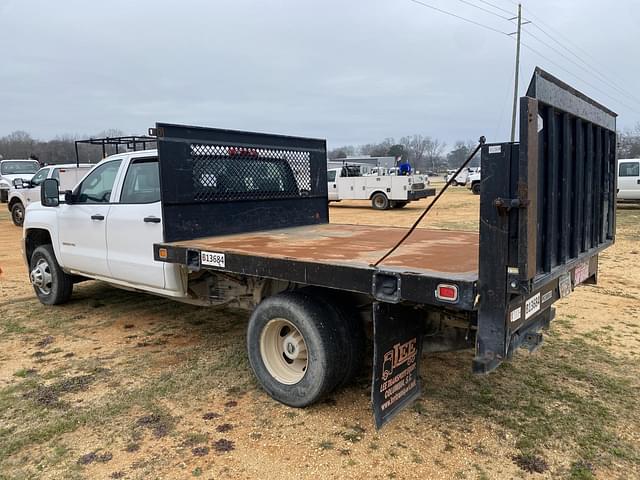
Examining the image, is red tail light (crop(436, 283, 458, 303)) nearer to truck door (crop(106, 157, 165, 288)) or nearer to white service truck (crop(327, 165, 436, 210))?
truck door (crop(106, 157, 165, 288))

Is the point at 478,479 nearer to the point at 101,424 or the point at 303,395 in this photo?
the point at 303,395

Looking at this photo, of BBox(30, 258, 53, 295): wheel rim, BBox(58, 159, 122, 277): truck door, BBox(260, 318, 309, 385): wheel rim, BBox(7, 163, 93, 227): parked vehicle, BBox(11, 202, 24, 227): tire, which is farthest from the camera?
BBox(11, 202, 24, 227): tire

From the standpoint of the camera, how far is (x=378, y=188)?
2147cm

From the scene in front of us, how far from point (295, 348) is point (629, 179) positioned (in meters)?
19.1

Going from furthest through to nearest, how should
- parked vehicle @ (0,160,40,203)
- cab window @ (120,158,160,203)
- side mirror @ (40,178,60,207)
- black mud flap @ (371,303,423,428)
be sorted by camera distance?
1. parked vehicle @ (0,160,40,203)
2. side mirror @ (40,178,60,207)
3. cab window @ (120,158,160,203)
4. black mud flap @ (371,303,423,428)

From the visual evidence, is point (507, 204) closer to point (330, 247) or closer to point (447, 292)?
point (447, 292)

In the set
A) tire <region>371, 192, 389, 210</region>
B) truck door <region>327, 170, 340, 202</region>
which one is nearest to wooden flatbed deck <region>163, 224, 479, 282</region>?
tire <region>371, 192, 389, 210</region>

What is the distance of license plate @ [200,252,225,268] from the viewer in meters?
3.86

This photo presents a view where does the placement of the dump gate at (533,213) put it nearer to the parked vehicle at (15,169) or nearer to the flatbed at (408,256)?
the flatbed at (408,256)

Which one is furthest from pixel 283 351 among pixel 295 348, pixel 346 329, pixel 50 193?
pixel 50 193

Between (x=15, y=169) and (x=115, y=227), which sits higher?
(x=15, y=169)

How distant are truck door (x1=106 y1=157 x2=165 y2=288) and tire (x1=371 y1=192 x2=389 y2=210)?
1677cm

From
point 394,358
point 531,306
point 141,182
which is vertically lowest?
point 394,358

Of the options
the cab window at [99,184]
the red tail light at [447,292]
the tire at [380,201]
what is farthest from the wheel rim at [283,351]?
the tire at [380,201]
